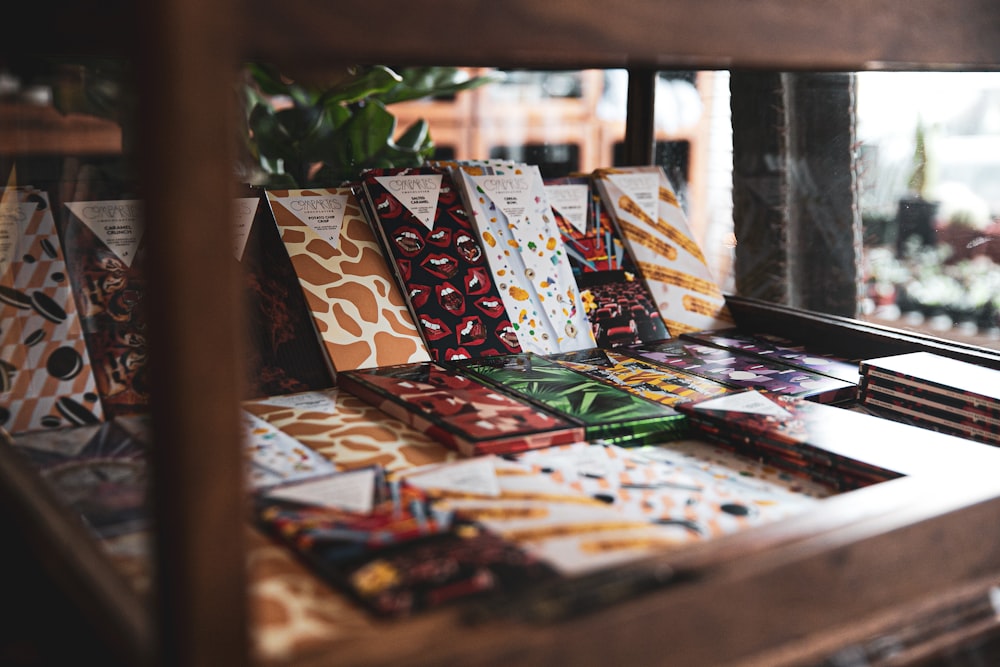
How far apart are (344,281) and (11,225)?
416 millimetres

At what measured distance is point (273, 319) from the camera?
1.24 metres

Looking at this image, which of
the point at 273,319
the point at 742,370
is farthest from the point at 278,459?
the point at 742,370

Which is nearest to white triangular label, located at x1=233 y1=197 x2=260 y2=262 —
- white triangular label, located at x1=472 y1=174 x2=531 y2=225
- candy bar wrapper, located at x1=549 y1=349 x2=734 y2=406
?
white triangular label, located at x1=472 y1=174 x2=531 y2=225

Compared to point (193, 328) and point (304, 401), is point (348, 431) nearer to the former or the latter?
point (304, 401)

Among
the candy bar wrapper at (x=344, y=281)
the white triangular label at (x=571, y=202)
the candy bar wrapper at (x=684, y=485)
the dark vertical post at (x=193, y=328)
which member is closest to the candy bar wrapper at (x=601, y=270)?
the white triangular label at (x=571, y=202)

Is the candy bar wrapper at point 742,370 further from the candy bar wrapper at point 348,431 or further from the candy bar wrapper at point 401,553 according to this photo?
the candy bar wrapper at point 401,553

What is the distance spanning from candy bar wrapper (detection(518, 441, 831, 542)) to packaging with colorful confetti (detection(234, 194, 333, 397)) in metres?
0.38

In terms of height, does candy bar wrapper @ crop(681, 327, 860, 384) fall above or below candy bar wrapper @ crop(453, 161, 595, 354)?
below

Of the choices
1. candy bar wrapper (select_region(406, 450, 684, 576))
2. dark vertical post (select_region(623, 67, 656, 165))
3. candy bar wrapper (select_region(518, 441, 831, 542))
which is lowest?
candy bar wrapper (select_region(518, 441, 831, 542))

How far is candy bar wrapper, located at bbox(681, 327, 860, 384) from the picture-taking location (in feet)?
4.40

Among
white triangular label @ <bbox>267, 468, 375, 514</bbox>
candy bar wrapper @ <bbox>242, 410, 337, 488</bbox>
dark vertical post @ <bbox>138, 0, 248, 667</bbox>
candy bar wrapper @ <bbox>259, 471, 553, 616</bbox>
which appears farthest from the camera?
candy bar wrapper @ <bbox>242, 410, 337, 488</bbox>

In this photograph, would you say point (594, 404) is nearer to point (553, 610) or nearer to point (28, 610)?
point (553, 610)

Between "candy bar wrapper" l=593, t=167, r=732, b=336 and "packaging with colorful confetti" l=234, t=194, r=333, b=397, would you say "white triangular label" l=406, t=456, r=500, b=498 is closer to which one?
"packaging with colorful confetti" l=234, t=194, r=333, b=397

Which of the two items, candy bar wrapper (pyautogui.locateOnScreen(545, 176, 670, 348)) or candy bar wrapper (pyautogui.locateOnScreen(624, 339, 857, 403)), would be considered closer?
candy bar wrapper (pyautogui.locateOnScreen(624, 339, 857, 403))
